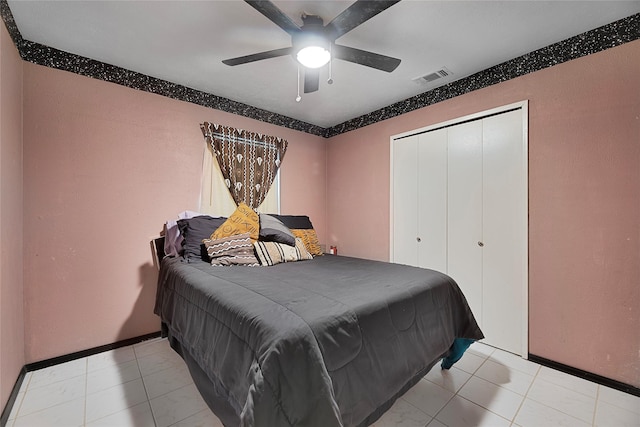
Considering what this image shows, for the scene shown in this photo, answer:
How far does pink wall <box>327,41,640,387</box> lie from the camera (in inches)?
75.2

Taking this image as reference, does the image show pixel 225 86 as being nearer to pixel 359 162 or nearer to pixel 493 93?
pixel 359 162

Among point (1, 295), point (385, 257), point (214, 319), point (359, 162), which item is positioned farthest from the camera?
point (359, 162)

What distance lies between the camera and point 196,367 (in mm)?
1760

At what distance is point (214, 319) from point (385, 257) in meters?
2.45

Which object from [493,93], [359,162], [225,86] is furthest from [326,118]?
[493,93]

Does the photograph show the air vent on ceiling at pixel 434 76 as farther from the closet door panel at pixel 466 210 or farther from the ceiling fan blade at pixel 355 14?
the ceiling fan blade at pixel 355 14

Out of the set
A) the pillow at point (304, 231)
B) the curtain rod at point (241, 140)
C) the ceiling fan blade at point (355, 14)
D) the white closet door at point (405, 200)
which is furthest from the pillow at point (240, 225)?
the ceiling fan blade at point (355, 14)

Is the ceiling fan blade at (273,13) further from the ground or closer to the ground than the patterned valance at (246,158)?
further from the ground

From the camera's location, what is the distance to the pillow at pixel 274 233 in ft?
9.08

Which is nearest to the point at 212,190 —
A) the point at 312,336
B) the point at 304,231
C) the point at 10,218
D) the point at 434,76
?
the point at 304,231

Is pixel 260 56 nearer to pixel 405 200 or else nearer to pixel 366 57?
pixel 366 57

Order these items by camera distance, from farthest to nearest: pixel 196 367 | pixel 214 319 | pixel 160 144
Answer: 1. pixel 160 144
2. pixel 196 367
3. pixel 214 319

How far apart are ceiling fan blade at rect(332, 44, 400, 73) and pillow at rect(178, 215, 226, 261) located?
1.87 metres

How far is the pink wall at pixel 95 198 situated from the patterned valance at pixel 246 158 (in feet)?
0.77
